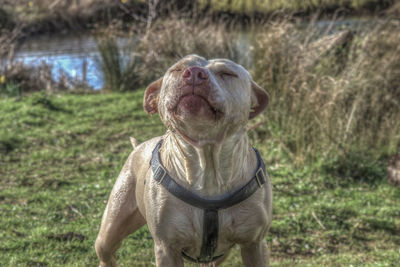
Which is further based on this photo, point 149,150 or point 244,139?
point 149,150

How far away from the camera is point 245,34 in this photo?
10.1 meters

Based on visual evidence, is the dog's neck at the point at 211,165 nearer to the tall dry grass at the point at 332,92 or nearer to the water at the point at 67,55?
the tall dry grass at the point at 332,92

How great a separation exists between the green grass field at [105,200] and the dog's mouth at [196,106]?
2.33 meters

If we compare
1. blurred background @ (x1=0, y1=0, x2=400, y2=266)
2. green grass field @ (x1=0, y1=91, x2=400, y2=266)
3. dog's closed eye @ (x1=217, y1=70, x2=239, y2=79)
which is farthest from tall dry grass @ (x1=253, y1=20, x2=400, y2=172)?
dog's closed eye @ (x1=217, y1=70, x2=239, y2=79)

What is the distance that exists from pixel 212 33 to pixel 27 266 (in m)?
7.18

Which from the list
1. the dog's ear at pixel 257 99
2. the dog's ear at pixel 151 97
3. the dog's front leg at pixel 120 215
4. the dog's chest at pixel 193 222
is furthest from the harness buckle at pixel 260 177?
the dog's front leg at pixel 120 215

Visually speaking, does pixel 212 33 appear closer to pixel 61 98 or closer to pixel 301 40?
pixel 301 40

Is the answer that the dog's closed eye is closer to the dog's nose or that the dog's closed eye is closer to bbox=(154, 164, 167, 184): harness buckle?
the dog's nose

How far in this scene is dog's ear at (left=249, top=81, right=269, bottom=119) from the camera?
2729mm

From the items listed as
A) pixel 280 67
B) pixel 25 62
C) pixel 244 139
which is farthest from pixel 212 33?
pixel 244 139

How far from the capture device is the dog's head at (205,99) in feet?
7.43

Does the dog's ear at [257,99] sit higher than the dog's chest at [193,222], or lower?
higher

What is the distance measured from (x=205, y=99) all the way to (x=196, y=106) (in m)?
0.05

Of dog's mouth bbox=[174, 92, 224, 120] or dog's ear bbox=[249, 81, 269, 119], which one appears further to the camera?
dog's ear bbox=[249, 81, 269, 119]
